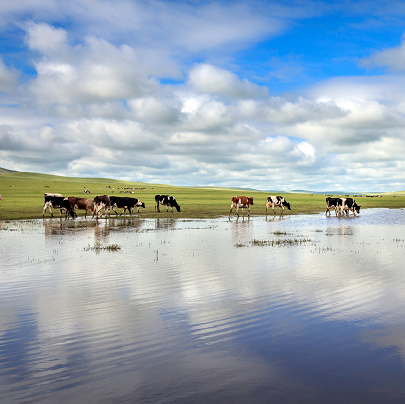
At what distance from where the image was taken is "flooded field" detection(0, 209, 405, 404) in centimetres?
496

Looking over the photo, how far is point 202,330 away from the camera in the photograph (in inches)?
276

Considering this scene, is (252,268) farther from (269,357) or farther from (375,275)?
(269,357)

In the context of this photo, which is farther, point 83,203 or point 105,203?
point 83,203

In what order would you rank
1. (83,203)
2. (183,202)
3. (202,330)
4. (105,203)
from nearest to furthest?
(202,330)
(105,203)
(83,203)
(183,202)

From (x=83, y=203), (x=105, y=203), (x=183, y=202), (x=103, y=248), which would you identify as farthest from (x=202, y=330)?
(x=183, y=202)

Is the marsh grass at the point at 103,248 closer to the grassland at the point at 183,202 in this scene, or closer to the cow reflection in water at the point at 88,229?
the cow reflection in water at the point at 88,229

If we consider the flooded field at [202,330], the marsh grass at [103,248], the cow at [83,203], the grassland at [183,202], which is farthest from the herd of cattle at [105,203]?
the flooded field at [202,330]

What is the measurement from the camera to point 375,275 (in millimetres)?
11680

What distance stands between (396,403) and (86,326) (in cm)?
533

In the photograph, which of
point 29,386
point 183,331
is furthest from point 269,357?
point 29,386

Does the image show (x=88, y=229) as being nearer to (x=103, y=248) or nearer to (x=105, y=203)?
(x=103, y=248)

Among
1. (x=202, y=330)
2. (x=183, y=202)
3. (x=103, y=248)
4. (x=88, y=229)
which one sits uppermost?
(x=183, y=202)

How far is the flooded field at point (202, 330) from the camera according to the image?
496cm

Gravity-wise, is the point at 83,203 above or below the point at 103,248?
above
